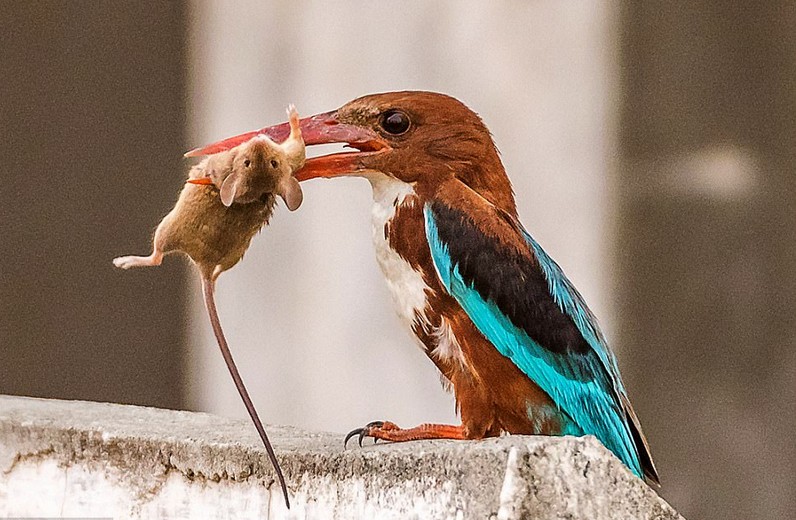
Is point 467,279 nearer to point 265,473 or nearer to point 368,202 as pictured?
point 265,473

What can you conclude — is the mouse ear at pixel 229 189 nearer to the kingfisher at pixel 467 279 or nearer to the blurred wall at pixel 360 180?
the kingfisher at pixel 467 279

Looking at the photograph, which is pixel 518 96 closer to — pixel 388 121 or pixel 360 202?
pixel 360 202

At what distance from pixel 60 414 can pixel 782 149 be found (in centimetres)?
106

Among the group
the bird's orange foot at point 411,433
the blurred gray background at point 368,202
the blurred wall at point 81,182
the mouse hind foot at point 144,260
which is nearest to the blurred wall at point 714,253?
the blurred gray background at point 368,202

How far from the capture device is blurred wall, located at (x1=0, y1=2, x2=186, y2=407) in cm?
176

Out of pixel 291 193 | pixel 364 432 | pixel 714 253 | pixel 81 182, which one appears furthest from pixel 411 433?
pixel 81 182

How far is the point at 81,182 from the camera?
1793 millimetres

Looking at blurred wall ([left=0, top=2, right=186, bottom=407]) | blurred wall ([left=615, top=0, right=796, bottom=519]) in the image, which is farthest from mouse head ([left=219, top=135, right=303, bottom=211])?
blurred wall ([left=0, top=2, right=186, bottom=407])

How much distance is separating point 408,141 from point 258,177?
13cm

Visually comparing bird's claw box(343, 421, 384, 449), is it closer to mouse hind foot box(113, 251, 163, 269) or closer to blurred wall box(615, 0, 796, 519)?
mouse hind foot box(113, 251, 163, 269)

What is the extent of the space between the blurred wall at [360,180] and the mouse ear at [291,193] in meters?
0.82

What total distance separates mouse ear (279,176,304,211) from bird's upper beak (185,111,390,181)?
6 cm

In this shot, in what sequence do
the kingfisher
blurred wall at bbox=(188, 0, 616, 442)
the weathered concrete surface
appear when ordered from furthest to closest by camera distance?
blurred wall at bbox=(188, 0, 616, 442) < the kingfisher < the weathered concrete surface

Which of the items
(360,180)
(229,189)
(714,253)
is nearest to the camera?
(229,189)
